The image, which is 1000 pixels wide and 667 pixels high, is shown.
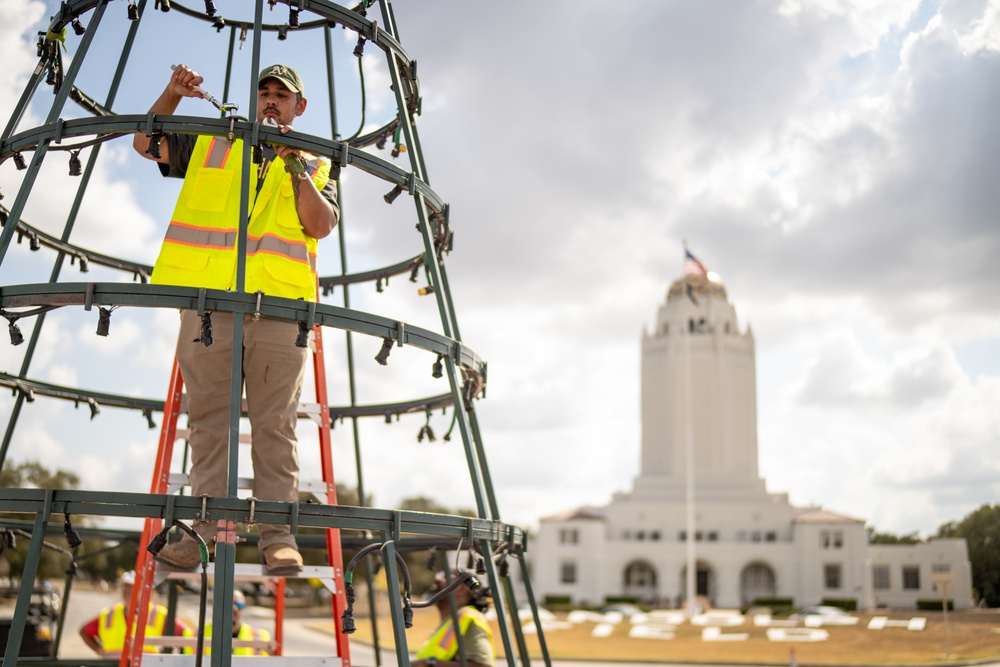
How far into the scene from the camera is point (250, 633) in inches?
369

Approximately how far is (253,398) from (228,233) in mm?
950

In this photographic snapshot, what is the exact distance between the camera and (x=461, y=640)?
7.40 m

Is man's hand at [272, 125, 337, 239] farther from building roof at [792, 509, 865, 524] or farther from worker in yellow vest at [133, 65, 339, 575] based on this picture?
building roof at [792, 509, 865, 524]

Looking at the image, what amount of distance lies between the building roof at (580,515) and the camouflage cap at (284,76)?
7604 centimetres

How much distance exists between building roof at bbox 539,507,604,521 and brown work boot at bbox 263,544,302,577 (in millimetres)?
75976

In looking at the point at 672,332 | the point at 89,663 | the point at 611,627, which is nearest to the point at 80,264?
the point at 89,663

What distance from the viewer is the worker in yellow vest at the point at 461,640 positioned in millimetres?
7359

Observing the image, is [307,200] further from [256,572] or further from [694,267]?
[694,267]

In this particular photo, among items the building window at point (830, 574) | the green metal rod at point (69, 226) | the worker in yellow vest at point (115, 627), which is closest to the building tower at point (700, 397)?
the building window at point (830, 574)

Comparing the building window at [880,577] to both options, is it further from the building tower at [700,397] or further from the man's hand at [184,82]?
the man's hand at [184,82]

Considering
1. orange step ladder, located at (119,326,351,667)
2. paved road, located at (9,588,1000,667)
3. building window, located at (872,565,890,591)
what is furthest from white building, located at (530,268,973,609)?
orange step ladder, located at (119,326,351,667)

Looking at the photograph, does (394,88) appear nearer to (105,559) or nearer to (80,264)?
(80,264)

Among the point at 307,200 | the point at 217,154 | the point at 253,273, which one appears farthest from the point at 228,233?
the point at 307,200

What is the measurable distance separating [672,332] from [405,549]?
256ft
